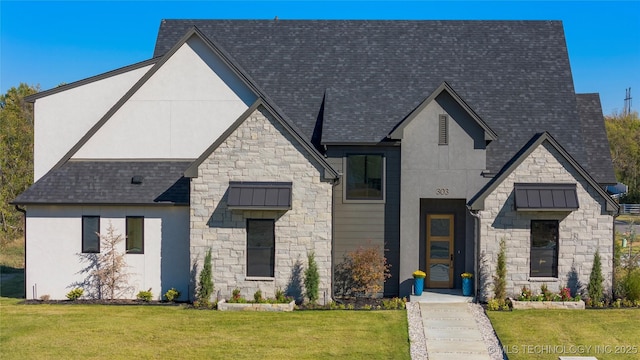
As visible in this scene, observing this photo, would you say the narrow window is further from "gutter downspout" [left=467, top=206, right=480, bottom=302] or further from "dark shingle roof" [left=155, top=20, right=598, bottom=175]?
"gutter downspout" [left=467, top=206, right=480, bottom=302]

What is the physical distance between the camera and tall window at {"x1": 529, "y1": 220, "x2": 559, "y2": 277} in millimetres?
19906

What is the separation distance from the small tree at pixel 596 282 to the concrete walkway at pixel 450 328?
3706 millimetres

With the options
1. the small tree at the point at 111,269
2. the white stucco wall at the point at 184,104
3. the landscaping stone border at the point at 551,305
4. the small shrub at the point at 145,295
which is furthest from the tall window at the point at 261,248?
the landscaping stone border at the point at 551,305

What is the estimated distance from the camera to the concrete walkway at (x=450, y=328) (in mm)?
15172

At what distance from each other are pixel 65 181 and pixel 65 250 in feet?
7.92

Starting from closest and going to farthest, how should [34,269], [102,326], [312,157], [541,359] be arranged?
[541,359]
[102,326]
[312,157]
[34,269]

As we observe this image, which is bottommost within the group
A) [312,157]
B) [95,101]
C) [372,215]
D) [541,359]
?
[541,359]

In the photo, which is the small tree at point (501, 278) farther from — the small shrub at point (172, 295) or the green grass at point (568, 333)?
the small shrub at point (172, 295)

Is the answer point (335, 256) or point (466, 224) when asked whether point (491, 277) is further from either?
point (335, 256)

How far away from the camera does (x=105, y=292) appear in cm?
2088

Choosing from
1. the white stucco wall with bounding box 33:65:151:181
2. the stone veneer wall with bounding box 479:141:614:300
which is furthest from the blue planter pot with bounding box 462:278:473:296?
the white stucco wall with bounding box 33:65:151:181

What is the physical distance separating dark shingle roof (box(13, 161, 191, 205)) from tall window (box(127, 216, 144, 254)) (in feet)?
2.15

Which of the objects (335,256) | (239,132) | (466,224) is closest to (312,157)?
(239,132)

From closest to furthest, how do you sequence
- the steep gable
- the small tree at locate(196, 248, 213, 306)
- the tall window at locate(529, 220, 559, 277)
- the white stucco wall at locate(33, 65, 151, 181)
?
the small tree at locate(196, 248, 213, 306) → the tall window at locate(529, 220, 559, 277) → the steep gable → the white stucco wall at locate(33, 65, 151, 181)
